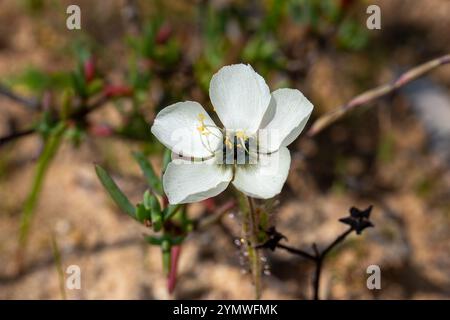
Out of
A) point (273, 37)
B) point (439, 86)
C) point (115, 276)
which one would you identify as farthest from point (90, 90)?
point (439, 86)

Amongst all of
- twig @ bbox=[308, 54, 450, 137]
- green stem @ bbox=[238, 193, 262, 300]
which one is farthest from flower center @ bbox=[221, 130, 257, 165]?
twig @ bbox=[308, 54, 450, 137]

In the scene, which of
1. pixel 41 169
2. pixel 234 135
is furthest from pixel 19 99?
pixel 234 135

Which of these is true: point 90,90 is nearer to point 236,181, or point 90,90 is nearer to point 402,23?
point 236,181

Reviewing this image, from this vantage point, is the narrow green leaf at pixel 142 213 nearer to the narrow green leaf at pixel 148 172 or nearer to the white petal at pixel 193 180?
the narrow green leaf at pixel 148 172

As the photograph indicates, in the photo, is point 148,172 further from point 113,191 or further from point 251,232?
point 251,232

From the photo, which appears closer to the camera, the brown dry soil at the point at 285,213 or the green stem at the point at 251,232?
the green stem at the point at 251,232

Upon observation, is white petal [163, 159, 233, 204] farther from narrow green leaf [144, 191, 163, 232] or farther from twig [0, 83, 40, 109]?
twig [0, 83, 40, 109]

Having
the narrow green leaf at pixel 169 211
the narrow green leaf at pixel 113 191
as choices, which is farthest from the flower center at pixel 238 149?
the narrow green leaf at pixel 113 191
